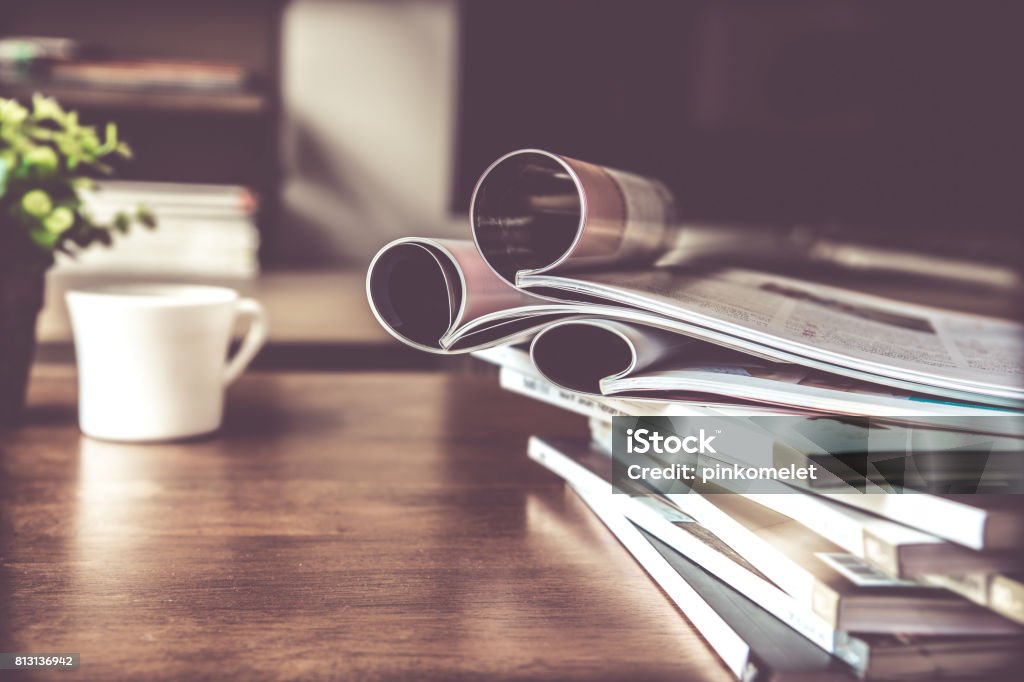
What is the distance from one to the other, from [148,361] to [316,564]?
23 cm

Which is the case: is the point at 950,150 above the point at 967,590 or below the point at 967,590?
above

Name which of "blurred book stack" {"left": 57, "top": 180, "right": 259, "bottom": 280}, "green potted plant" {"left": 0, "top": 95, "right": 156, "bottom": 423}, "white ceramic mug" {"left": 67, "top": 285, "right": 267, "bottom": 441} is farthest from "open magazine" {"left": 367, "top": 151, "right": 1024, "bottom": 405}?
"blurred book stack" {"left": 57, "top": 180, "right": 259, "bottom": 280}

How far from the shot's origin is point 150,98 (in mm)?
1459

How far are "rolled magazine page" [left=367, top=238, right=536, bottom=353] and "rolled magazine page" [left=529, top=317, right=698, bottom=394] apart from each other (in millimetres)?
30

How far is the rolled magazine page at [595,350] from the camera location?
0.36m

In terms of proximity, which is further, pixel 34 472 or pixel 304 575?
pixel 34 472

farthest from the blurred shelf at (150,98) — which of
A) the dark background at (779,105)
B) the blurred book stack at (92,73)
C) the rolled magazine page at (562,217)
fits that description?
the rolled magazine page at (562,217)

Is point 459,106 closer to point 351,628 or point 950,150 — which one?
point 950,150

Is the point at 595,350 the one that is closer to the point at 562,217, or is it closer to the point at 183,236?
the point at 562,217

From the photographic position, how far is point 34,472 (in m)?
0.50

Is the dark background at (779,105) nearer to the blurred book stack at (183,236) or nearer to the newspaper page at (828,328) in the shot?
the blurred book stack at (183,236)

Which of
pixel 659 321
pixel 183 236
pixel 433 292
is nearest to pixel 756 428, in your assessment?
pixel 659 321

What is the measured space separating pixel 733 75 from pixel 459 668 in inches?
63.3

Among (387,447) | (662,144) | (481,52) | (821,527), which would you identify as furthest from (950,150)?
(821,527)
